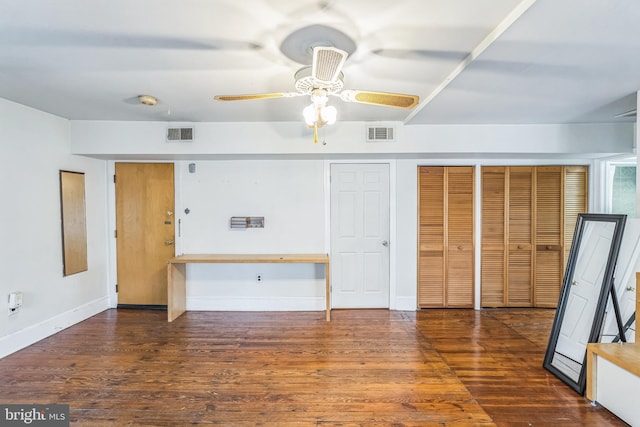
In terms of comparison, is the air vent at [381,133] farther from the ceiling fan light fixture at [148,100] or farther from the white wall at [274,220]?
the ceiling fan light fixture at [148,100]

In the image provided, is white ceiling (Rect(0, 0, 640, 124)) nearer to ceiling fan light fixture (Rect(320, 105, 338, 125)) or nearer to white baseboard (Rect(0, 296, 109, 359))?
ceiling fan light fixture (Rect(320, 105, 338, 125))

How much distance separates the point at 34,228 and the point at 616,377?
521 cm

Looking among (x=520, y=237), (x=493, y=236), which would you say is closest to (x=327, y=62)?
(x=493, y=236)

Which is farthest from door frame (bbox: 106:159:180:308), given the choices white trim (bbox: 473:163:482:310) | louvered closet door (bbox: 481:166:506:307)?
louvered closet door (bbox: 481:166:506:307)

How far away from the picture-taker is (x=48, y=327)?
11.3 ft

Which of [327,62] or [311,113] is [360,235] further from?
[327,62]

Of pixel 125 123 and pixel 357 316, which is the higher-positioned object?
pixel 125 123

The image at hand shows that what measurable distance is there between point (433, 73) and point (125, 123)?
11.4 ft

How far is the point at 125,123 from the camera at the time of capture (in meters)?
3.73

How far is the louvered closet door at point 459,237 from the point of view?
424 centimetres

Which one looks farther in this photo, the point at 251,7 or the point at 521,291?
the point at 521,291

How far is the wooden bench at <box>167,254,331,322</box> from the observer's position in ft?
12.7

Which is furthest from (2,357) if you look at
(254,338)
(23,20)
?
(23,20)

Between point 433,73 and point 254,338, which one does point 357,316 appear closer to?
point 254,338
